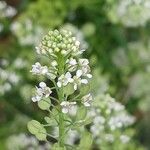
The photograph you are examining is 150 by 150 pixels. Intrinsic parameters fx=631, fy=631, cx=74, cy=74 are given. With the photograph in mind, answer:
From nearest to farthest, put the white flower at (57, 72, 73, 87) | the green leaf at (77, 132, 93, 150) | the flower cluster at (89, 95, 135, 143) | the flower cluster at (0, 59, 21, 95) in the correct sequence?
the white flower at (57, 72, 73, 87)
the green leaf at (77, 132, 93, 150)
the flower cluster at (89, 95, 135, 143)
the flower cluster at (0, 59, 21, 95)

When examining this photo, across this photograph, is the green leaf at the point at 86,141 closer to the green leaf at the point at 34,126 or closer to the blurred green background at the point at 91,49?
the green leaf at the point at 34,126

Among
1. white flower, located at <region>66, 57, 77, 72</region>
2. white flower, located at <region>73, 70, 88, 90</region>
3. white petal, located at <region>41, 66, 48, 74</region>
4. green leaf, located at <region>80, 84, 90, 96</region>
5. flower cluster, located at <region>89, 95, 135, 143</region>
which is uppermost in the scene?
white flower, located at <region>66, 57, 77, 72</region>

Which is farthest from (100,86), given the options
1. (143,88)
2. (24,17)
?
(24,17)

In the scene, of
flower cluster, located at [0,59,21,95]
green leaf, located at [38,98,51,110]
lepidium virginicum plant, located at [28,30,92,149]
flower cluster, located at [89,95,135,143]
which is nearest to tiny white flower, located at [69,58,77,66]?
lepidium virginicum plant, located at [28,30,92,149]

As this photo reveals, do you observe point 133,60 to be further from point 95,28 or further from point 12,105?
point 12,105

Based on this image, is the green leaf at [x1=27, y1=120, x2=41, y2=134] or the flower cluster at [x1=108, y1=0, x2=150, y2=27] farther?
the flower cluster at [x1=108, y1=0, x2=150, y2=27]

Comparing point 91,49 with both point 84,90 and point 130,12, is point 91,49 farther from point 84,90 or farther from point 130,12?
point 84,90

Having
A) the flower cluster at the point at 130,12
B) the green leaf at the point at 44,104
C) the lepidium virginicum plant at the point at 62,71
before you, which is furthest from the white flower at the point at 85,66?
the flower cluster at the point at 130,12

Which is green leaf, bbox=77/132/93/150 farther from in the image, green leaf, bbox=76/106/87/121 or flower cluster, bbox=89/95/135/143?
flower cluster, bbox=89/95/135/143

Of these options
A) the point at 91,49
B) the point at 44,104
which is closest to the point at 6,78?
the point at 91,49
